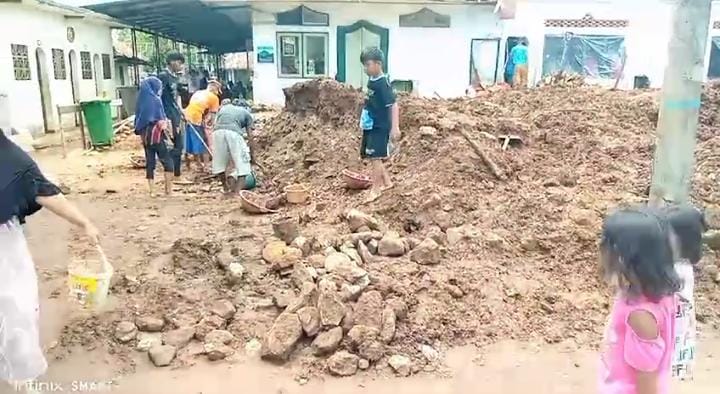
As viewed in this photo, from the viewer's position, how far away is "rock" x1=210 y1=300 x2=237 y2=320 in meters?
3.88

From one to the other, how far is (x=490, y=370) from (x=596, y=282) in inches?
50.5

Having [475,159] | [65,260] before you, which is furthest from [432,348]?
[65,260]

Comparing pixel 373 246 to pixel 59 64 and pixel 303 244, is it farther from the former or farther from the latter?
pixel 59 64

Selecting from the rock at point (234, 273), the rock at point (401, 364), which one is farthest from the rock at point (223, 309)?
the rock at point (401, 364)

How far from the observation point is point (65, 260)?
512 centimetres

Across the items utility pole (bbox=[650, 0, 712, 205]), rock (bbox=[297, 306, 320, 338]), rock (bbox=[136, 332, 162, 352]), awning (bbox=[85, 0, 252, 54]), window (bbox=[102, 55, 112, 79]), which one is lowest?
rock (bbox=[136, 332, 162, 352])

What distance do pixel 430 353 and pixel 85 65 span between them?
58.0 ft

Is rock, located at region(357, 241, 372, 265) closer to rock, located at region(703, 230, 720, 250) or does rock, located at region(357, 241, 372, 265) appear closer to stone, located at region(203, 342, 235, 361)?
stone, located at region(203, 342, 235, 361)

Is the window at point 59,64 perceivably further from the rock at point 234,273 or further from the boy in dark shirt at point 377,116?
the rock at point 234,273

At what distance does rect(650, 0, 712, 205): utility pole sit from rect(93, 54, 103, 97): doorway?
18.3 meters

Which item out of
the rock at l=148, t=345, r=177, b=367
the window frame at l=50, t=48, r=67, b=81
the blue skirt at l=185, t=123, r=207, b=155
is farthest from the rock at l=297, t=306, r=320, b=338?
the window frame at l=50, t=48, r=67, b=81

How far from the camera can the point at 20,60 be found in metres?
13.7

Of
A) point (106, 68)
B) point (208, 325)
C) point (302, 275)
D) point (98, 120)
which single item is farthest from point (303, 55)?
point (208, 325)

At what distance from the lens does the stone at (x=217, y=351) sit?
11.5 ft
